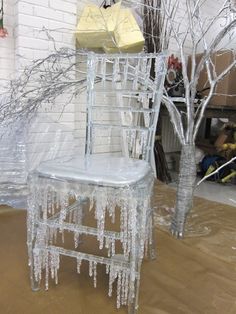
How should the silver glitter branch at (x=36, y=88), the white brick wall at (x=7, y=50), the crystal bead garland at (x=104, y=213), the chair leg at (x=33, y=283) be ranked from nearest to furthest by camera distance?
the crystal bead garland at (x=104, y=213), the chair leg at (x=33, y=283), the silver glitter branch at (x=36, y=88), the white brick wall at (x=7, y=50)

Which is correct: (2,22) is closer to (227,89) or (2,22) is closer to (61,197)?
(61,197)

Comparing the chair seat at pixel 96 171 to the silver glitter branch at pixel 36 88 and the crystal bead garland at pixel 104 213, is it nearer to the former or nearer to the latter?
the crystal bead garland at pixel 104 213

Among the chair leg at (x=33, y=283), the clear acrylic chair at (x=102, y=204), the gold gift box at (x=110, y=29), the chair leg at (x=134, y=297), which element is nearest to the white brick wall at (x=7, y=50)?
the gold gift box at (x=110, y=29)

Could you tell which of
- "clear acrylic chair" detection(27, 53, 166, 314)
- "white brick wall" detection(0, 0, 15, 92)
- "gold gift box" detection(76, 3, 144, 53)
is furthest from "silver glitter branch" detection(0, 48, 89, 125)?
"clear acrylic chair" detection(27, 53, 166, 314)

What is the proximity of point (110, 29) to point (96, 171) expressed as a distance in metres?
1.54

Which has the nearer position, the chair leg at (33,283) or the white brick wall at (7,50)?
the chair leg at (33,283)

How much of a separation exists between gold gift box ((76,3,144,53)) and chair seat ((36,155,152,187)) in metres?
1.31

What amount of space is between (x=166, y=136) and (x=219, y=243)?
218 centimetres

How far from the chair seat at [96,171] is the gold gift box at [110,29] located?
4.30 ft

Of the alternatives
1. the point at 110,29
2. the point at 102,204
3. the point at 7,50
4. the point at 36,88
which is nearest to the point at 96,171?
the point at 102,204

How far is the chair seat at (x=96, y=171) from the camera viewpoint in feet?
3.16

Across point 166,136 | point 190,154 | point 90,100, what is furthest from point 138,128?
point 166,136

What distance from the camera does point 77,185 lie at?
3.26ft

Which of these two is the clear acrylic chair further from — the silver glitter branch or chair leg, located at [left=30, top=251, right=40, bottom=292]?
the silver glitter branch
